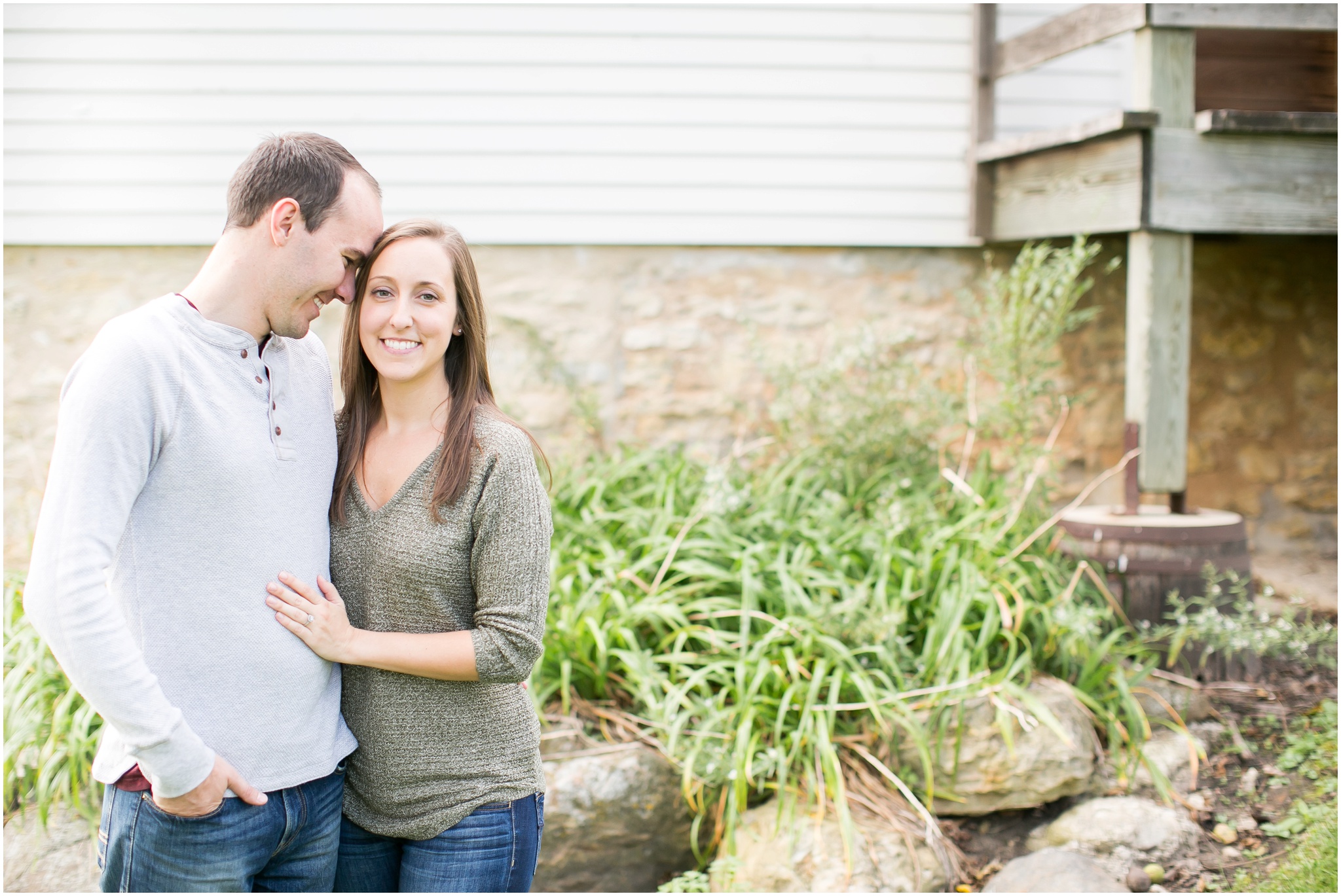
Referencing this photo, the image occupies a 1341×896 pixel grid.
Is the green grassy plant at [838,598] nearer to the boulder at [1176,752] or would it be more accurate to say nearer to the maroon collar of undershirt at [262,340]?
the boulder at [1176,752]

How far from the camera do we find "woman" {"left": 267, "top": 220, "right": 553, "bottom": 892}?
156 centimetres

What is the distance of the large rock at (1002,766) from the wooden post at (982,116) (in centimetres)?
259

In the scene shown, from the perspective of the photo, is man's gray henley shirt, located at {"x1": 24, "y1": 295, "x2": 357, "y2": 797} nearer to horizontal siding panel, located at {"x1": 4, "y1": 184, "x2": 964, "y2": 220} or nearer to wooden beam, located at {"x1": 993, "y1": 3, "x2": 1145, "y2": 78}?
horizontal siding panel, located at {"x1": 4, "y1": 184, "x2": 964, "y2": 220}

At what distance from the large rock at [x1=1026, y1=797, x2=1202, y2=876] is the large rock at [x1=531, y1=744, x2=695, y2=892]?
109 cm

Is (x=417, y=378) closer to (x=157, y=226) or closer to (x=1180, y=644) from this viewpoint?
(x=1180, y=644)

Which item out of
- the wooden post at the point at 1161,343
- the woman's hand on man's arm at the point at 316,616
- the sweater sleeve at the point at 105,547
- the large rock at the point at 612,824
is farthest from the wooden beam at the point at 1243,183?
the sweater sleeve at the point at 105,547

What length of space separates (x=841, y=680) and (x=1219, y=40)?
4675 millimetres

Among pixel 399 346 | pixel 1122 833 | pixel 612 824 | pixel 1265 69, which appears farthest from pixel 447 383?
pixel 1265 69

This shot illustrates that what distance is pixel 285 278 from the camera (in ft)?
4.97

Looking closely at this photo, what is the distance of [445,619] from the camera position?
5.25 feet

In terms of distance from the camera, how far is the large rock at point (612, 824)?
2.77 meters

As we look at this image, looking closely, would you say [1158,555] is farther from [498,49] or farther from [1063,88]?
[498,49]

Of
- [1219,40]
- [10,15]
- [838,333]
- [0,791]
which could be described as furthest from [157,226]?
[1219,40]

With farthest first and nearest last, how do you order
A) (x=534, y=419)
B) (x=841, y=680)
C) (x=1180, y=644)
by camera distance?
(x=534, y=419) < (x=1180, y=644) < (x=841, y=680)
